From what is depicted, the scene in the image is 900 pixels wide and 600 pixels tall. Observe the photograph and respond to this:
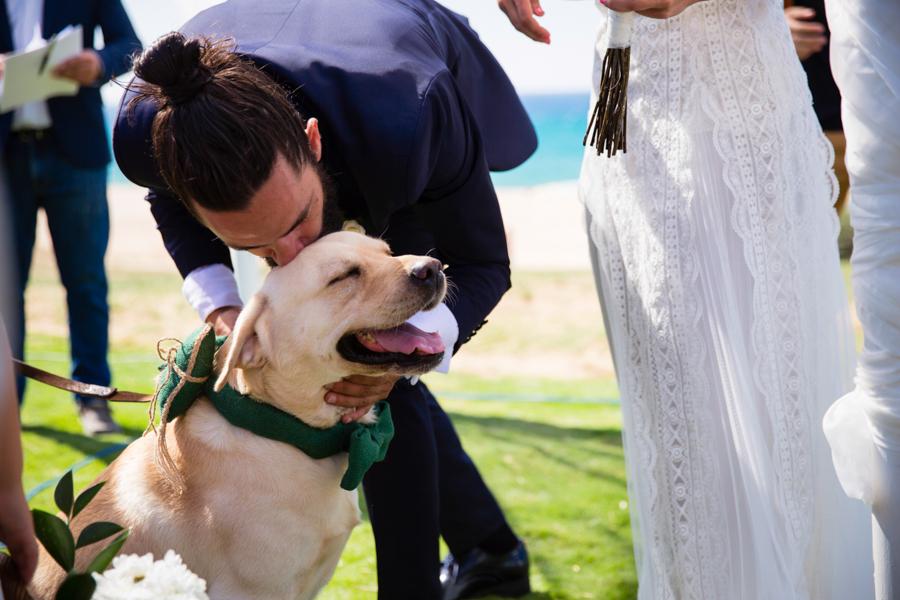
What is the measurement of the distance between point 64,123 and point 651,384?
11.1 ft

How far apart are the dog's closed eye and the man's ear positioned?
0.28 m

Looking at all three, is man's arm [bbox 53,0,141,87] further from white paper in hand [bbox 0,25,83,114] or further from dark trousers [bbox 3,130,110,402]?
dark trousers [bbox 3,130,110,402]

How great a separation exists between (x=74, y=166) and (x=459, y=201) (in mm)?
2894

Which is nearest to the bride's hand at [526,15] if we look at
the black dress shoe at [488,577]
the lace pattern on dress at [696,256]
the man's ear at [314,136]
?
the lace pattern on dress at [696,256]

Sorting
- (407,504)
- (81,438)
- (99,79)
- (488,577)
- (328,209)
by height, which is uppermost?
(328,209)

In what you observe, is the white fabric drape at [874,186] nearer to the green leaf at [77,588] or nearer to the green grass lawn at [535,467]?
the green grass lawn at [535,467]

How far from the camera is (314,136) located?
5.52 ft

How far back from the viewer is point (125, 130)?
1.86m

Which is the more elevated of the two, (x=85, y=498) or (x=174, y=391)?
(x=85, y=498)

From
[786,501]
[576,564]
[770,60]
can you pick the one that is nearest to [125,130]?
[770,60]

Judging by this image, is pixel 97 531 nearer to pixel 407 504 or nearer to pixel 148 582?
pixel 148 582

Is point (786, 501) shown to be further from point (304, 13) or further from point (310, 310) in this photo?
point (304, 13)

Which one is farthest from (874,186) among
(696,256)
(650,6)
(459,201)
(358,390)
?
(358,390)

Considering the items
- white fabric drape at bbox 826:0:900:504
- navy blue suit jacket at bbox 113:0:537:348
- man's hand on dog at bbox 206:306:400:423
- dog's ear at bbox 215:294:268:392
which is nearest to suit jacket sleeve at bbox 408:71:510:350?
navy blue suit jacket at bbox 113:0:537:348
